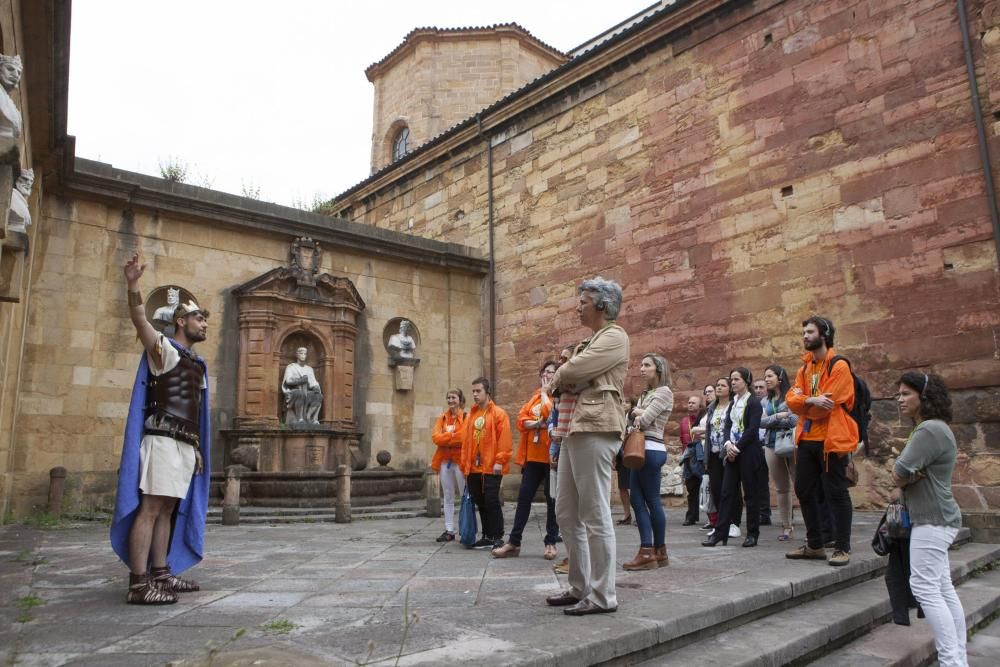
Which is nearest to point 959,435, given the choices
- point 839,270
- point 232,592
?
point 839,270

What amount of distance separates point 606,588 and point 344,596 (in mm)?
1544

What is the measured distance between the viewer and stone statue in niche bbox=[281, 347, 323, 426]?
11.9 meters

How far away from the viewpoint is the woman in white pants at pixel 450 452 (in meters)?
6.92

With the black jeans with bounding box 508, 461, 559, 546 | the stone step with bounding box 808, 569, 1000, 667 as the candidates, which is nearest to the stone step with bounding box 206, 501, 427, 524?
the black jeans with bounding box 508, 461, 559, 546

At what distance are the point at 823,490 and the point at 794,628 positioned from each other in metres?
1.91

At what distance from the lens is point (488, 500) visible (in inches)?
247

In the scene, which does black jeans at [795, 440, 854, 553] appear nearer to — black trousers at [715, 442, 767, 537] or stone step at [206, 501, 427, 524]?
black trousers at [715, 442, 767, 537]

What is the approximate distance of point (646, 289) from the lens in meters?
11.9

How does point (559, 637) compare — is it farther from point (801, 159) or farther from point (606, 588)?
point (801, 159)

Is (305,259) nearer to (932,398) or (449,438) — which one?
(449,438)

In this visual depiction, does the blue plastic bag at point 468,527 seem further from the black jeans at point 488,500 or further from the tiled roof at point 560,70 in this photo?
the tiled roof at point 560,70

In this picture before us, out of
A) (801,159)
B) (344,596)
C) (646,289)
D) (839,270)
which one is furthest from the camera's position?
(646,289)

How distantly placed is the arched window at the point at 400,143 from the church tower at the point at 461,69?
0.27 metres

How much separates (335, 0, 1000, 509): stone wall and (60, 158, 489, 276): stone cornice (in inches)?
58.9
